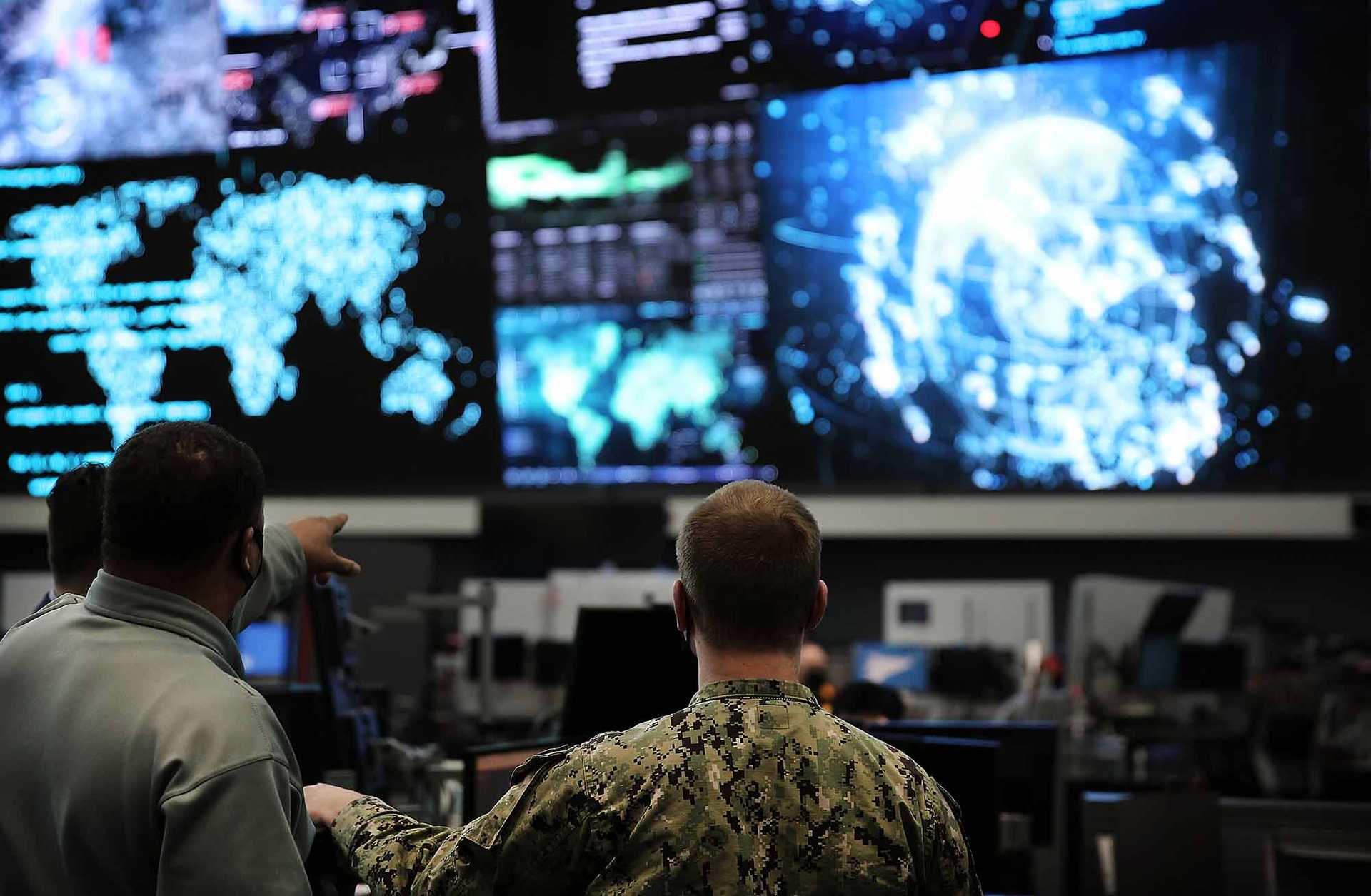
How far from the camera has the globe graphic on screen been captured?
650 cm

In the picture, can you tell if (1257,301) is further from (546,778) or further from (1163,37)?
(546,778)

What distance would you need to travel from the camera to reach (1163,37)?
6453 mm

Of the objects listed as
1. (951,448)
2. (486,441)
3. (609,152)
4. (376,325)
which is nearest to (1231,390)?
(951,448)

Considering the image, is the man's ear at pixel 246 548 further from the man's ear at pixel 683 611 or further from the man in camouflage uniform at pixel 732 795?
the man's ear at pixel 683 611

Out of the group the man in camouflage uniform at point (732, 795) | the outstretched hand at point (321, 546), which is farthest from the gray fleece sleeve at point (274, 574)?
the man in camouflage uniform at point (732, 795)

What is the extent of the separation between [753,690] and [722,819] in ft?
0.41

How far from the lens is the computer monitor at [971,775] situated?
2.60 m

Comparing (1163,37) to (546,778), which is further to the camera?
(1163,37)

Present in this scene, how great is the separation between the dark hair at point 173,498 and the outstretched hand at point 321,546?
17.9 inches

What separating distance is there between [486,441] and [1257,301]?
13.6 ft

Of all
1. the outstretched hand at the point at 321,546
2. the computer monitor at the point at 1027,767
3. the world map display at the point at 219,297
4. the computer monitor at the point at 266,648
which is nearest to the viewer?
the outstretched hand at the point at 321,546

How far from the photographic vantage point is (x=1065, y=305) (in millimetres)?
6652

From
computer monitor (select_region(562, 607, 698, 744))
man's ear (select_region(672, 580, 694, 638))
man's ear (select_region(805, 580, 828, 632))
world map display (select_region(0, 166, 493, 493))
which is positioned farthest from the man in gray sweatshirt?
world map display (select_region(0, 166, 493, 493))

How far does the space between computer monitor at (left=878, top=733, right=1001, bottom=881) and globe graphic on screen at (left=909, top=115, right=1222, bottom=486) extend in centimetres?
432
